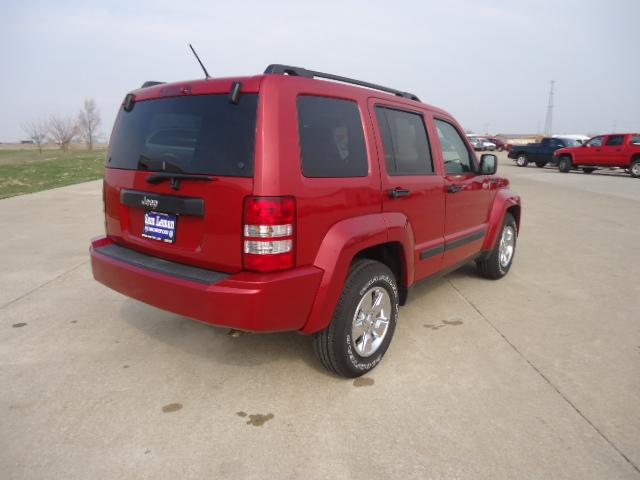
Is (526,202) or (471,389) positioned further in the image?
(526,202)

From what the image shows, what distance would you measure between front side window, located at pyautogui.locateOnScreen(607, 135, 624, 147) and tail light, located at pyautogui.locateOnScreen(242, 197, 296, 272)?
67.1ft

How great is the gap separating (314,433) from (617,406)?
176 cm

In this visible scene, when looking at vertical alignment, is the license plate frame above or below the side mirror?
below

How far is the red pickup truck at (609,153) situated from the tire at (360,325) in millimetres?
19337

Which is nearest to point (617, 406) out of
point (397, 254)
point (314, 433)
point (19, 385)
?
point (397, 254)

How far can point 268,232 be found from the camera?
7.41 feet

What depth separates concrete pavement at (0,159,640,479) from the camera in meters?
2.14

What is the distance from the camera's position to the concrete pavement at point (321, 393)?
2.14 metres

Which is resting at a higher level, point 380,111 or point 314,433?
point 380,111

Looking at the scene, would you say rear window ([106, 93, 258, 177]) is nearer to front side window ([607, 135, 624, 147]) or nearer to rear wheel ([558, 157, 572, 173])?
front side window ([607, 135, 624, 147])

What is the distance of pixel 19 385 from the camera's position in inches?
108

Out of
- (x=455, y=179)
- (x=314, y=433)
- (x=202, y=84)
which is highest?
(x=202, y=84)

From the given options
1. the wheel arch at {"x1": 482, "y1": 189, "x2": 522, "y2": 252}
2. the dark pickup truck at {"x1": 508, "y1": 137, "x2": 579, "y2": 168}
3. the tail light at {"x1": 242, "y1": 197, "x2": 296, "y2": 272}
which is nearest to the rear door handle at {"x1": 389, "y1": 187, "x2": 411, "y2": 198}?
the tail light at {"x1": 242, "y1": 197, "x2": 296, "y2": 272}

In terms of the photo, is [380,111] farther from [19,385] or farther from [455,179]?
[19,385]
